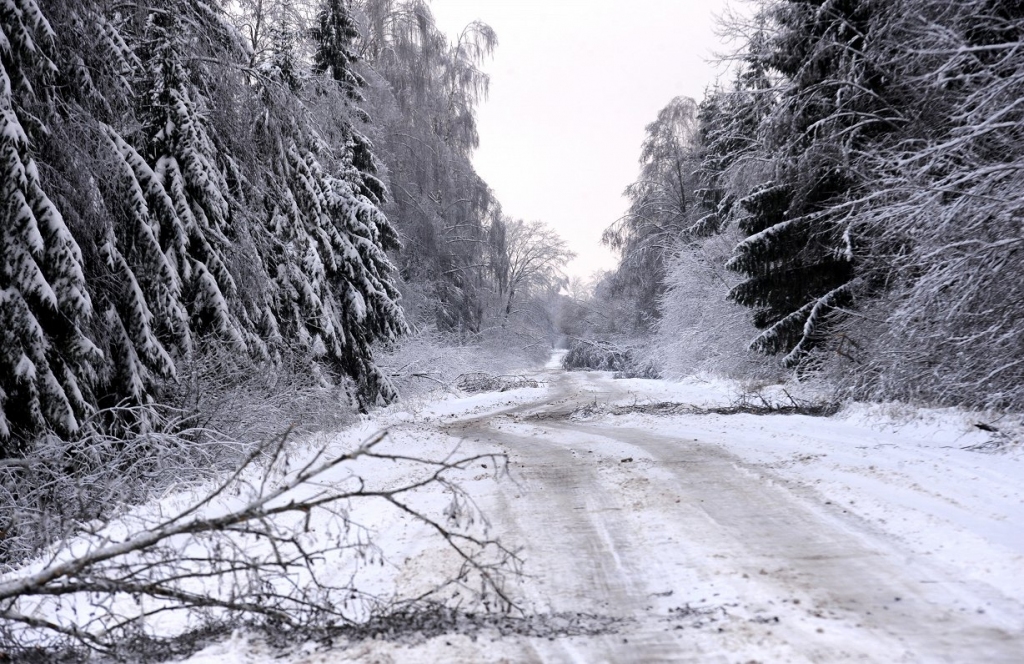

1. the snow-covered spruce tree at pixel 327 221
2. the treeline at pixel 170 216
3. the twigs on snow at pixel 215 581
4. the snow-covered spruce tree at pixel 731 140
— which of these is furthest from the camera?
the snow-covered spruce tree at pixel 731 140

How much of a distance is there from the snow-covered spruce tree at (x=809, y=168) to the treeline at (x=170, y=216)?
923cm

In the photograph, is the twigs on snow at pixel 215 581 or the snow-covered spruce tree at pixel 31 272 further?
the snow-covered spruce tree at pixel 31 272

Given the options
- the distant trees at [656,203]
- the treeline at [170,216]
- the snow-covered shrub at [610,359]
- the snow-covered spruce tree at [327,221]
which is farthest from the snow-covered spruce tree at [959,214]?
the snow-covered shrub at [610,359]

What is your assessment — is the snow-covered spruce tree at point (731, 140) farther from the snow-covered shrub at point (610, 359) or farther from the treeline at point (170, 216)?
the treeline at point (170, 216)

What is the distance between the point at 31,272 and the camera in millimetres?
5648

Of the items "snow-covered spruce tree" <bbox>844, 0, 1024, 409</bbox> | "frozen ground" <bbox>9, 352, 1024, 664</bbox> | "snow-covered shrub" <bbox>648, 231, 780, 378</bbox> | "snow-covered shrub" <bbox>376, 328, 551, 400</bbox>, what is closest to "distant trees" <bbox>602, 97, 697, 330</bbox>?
"snow-covered shrub" <bbox>648, 231, 780, 378</bbox>

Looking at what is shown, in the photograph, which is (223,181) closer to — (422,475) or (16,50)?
(16,50)

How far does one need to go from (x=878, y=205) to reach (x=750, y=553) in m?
7.92

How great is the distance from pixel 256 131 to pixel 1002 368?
10.5m

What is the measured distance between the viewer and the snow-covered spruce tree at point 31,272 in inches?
220

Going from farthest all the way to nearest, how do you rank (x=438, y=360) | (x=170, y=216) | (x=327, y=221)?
(x=438, y=360), (x=327, y=221), (x=170, y=216)

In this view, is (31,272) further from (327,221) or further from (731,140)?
(731,140)

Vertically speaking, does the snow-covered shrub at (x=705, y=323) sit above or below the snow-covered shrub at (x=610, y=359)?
above

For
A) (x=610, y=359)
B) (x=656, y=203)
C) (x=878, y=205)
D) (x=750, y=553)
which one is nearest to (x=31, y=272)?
(x=750, y=553)
